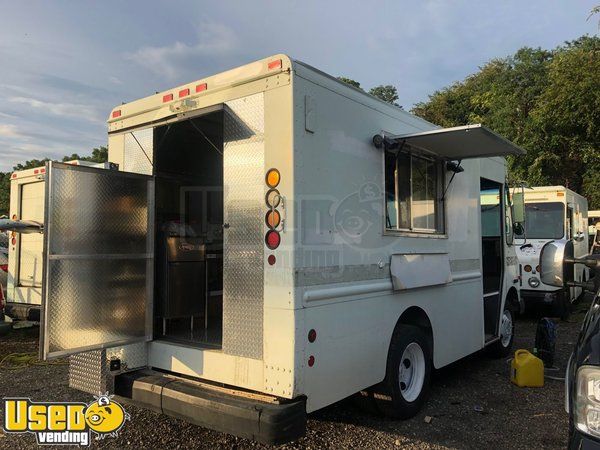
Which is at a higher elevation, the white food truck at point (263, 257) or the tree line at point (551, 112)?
the tree line at point (551, 112)

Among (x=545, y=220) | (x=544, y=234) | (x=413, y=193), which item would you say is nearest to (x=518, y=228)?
(x=413, y=193)

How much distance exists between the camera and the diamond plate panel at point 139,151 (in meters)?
4.59

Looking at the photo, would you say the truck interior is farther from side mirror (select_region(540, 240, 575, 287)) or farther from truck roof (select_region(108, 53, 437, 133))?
side mirror (select_region(540, 240, 575, 287))

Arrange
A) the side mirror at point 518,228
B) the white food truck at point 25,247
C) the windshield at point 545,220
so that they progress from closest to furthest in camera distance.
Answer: the side mirror at point 518,228 → the white food truck at point 25,247 → the windshield at point 545,220

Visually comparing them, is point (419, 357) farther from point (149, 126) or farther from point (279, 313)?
point (149, 126)

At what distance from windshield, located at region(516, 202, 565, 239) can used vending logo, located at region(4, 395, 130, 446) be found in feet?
30.2

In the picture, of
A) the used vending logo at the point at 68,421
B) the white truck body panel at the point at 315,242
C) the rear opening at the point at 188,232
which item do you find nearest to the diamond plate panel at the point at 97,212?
the white truck body panel at the point at 315,242

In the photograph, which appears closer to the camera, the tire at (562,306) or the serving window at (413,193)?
the serving window at (413,193)

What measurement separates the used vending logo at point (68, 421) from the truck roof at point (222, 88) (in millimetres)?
2480

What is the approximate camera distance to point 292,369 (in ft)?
10.8

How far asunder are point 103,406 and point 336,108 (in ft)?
10.4

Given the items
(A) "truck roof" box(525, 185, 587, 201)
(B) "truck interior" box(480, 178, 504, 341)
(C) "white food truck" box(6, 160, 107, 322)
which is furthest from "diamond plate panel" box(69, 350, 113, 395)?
(A) "truck roof" box(525, 185, 587, 201)

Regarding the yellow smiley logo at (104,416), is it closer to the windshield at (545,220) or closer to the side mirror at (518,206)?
the side mirror at (518,206)

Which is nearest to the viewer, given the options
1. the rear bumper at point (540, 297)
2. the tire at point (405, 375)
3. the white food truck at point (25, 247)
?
the tire at point (405, 375)
